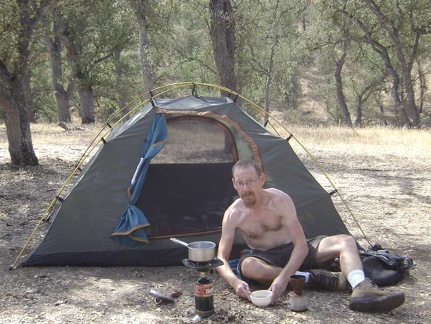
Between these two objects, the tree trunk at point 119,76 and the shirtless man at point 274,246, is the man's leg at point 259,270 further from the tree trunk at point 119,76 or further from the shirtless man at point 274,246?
the tree trunk at point 119,76

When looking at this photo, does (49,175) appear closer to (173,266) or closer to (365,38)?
(173,266)

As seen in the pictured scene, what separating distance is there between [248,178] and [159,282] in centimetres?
121

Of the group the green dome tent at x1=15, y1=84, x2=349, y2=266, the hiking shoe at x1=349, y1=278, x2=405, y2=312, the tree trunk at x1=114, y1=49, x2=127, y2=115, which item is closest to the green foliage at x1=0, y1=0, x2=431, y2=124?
the tree trunk at x1=114, y1=49, x2=127, y2=115

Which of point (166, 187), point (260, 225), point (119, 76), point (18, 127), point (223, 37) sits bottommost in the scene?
point (260, 225)

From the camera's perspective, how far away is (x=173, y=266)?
4613 mm

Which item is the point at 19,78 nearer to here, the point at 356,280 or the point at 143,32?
the point at 356,280

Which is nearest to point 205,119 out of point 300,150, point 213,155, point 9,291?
point 213,155

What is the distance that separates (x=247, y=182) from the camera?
3.67 m

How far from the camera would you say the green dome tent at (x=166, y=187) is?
4.54 meters

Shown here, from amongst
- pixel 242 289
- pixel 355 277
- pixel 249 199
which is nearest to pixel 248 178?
pixel 249 199

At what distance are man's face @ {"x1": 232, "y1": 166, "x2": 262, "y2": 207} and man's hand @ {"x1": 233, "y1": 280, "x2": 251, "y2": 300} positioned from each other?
0.61 metres

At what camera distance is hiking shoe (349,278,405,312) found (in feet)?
10.9

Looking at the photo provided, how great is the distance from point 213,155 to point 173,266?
1.17 meters

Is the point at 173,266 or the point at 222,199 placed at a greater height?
the point at 222,199
